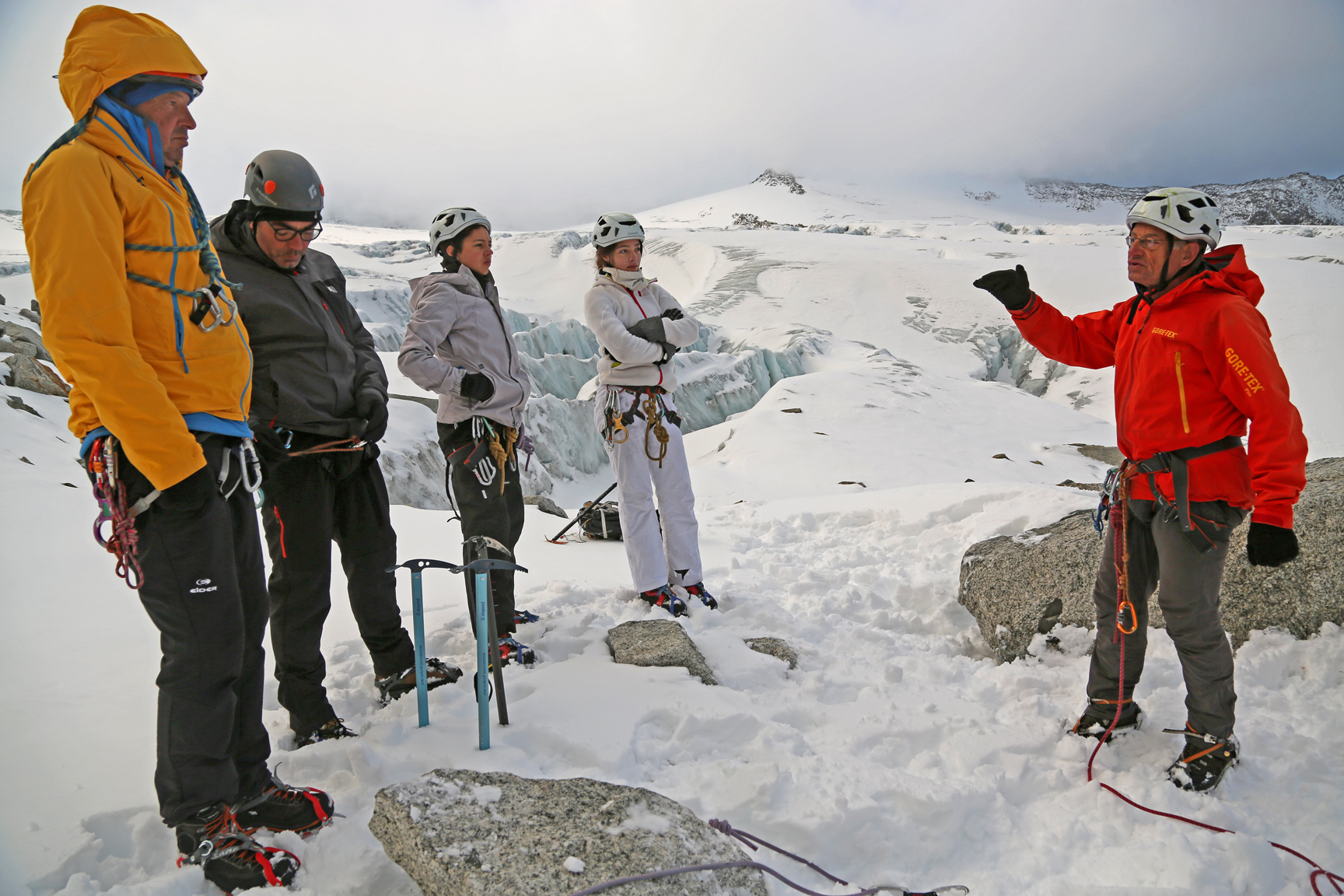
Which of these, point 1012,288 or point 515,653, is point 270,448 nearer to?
point 515,653

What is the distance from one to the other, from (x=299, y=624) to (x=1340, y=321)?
24.6 m

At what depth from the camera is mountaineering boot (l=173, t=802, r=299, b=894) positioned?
5.50 ft

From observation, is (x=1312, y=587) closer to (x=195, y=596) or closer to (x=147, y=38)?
(x=195, y=596)

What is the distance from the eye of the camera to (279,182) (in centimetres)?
222

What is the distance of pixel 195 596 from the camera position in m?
1.75

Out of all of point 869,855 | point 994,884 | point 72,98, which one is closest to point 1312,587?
point 994,884

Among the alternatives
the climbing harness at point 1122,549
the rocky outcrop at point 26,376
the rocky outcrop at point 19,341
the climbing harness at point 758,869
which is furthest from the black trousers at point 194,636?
the rocky outcrop at point 19,341

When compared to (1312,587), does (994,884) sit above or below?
below

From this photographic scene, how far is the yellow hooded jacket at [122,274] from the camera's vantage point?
5.01 ft

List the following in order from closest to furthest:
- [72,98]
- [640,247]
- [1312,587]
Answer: [72,98], [1312,587], [640,247]

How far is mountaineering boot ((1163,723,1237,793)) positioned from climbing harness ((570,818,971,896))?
3.02 feet

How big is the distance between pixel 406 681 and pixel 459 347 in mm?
1383

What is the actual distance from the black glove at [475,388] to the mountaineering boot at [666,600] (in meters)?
1.37

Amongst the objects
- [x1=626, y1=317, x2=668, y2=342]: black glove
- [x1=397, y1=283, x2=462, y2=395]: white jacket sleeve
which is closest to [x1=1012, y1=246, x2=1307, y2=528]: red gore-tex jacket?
[x1=626, y1=317, x2=668, y2=342]: black glove
